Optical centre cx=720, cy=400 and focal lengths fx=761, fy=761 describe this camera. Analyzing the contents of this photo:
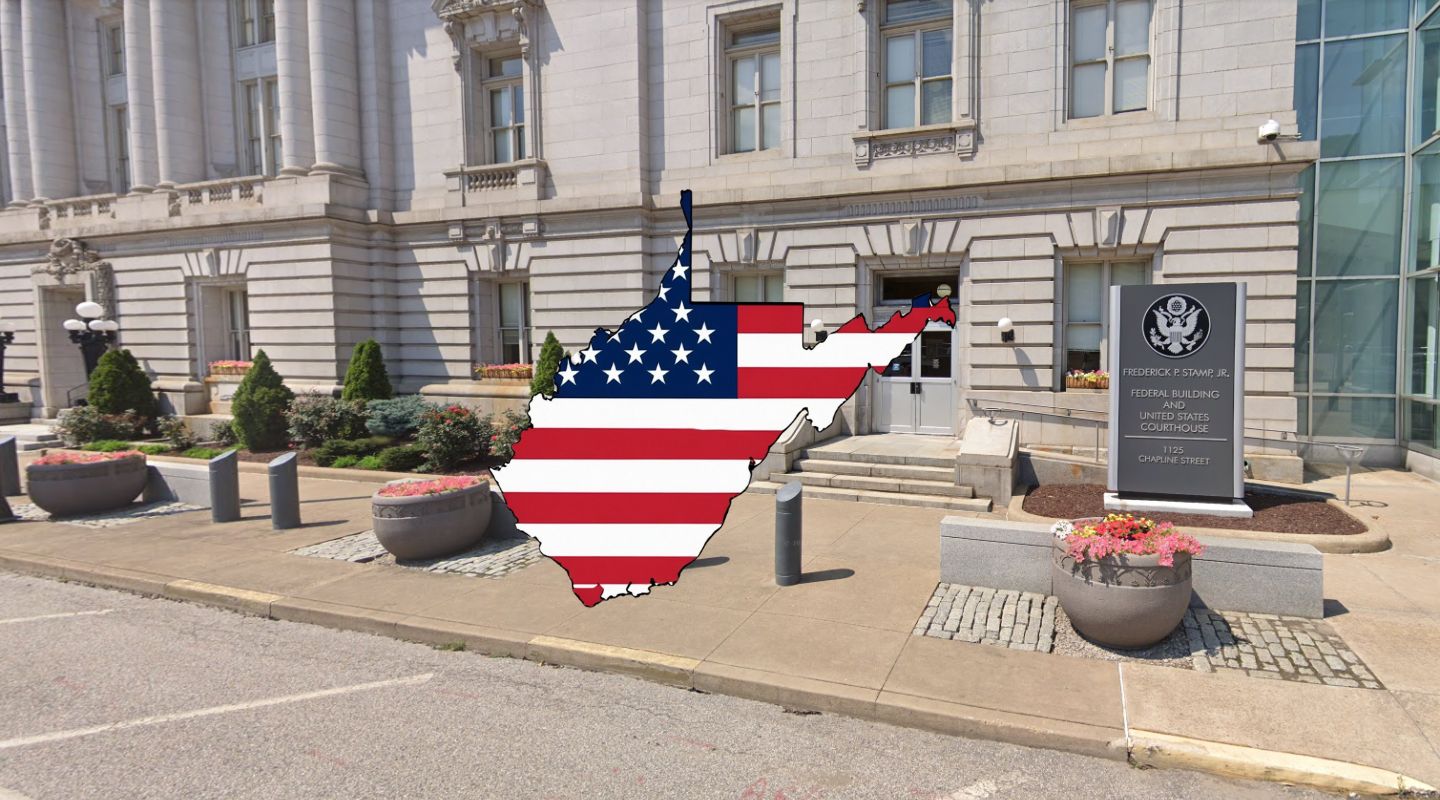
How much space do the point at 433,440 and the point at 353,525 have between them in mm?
3788

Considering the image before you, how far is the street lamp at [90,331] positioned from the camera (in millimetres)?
20734

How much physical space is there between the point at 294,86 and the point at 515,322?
9119mm

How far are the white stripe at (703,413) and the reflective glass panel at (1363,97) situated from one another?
18334 millimetres

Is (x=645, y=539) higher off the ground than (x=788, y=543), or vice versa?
(x=645, y=539)

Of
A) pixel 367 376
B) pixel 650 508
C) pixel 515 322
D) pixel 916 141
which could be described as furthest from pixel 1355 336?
pixel 367 376

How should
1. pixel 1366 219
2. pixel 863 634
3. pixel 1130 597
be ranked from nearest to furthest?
pixel 1130 597 → pixel 863 634 → pixel 1366 219

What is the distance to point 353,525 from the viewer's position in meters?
12.0

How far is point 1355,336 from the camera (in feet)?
55.2

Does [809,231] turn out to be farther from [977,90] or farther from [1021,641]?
[1021,641]

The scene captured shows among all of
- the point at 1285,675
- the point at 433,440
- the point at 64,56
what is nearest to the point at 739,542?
the point at 1285,675

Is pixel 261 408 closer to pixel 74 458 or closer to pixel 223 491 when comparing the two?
pixel 74 458

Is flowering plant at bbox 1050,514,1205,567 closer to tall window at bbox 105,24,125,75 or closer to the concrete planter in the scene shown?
the concrete planter

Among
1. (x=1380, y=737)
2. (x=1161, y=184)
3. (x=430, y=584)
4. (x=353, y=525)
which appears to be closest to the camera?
(x=1380, y=737)

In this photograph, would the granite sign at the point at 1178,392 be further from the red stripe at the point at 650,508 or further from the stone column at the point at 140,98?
the stone column at the point at 140,98
